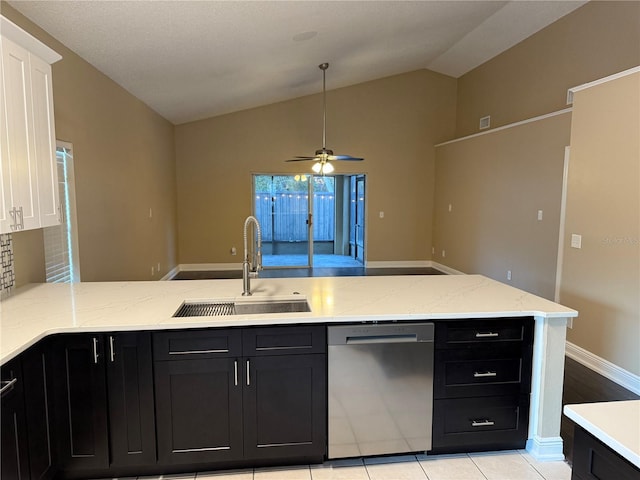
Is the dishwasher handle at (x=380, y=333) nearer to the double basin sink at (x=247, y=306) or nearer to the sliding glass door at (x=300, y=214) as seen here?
the double basin sink at (x=247, y=306)

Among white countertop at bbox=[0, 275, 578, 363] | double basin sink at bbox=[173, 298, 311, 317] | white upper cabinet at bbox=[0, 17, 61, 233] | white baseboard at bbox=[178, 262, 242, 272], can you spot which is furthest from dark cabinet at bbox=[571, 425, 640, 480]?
white baseboard at bbox=[178, 262, 242, 272]

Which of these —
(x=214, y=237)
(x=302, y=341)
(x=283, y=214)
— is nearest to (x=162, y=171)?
(x=214, y=237)

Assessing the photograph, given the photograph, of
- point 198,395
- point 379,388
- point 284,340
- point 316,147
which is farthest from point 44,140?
point 316,147

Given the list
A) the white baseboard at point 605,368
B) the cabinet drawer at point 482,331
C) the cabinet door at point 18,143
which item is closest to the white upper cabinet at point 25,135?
the cabinet door at point 18,143

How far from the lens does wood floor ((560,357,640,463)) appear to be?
3.05m

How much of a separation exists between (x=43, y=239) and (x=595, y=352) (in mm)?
4583

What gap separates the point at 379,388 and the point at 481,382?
0.60m

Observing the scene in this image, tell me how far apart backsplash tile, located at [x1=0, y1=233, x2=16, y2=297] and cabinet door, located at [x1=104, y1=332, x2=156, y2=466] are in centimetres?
95

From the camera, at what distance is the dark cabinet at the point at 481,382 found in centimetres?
228

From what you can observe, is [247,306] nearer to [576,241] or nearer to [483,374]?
[483,374]

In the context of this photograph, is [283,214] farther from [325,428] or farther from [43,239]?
[325,428]

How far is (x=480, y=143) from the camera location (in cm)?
654

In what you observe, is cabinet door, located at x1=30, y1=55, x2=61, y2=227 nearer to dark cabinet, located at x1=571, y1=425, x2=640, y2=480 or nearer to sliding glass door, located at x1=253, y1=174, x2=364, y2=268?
dark cabinet, located at x1=571, y1=425, x2=640, y2=480

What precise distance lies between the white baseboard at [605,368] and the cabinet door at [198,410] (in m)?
3.05
